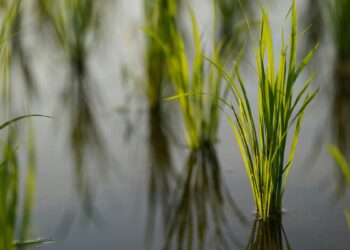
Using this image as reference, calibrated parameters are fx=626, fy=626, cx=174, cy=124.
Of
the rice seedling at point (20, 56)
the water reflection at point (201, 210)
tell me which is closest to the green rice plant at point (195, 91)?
the water reflection at point (201, 210)

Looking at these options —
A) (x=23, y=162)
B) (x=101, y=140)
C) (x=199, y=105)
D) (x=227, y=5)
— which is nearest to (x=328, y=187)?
(x=199, y=105)

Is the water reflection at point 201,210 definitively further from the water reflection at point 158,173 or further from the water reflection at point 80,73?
the water reflection at point 80,73

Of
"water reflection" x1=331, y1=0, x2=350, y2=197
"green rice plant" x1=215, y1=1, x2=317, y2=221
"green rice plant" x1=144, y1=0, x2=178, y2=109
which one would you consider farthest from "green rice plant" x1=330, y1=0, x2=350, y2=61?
"green rice plant" x1=215, y1=1, x2=317, y2=221

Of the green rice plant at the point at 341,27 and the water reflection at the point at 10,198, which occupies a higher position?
the green rice plant at the point at 341,27

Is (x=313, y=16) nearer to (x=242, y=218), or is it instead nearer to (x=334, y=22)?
(x=334, y=22)

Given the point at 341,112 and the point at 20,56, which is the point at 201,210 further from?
the point at 20,56

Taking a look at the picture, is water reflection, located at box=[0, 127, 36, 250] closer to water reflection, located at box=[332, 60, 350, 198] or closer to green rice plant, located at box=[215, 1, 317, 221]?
green rice plant, located at box=[215, 1, 317, 221]

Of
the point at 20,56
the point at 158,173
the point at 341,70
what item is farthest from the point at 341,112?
the point at 20,56
